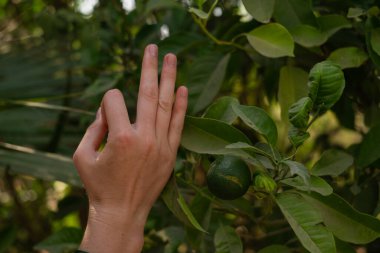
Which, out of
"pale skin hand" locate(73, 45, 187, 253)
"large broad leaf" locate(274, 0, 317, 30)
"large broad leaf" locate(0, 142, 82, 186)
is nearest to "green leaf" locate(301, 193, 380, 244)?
"pale skin hand" locate(73, 45, 187, 253)

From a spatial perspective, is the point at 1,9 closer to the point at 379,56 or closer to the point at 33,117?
the point at 33,117

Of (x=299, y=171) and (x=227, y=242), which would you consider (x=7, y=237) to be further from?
(x=299, y=171)

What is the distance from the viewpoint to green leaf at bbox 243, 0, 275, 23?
94 cm

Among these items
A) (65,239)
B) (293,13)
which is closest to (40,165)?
(65,239)

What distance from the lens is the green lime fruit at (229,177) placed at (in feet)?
2.69

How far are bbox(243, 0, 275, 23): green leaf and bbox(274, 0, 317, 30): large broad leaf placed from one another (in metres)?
0.08

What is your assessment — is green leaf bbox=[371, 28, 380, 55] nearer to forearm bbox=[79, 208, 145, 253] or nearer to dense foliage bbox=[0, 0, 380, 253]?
dense foliage bbox=[0, 0, 380, 253]

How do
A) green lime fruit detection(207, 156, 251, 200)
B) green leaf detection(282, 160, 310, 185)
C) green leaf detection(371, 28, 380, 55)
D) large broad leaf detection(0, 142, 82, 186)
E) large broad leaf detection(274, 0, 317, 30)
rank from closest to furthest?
green leaf detection(282, 160, 310, 185) → green lime fruit detection(207, 156, 251, 200) → green leaf detection(371, 28, 380, 55) → large broad leaf detection(274, 0, 317, 30) → large broad leaf detection(0, 142, 82, 186)

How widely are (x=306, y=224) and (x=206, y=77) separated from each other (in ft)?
1.41

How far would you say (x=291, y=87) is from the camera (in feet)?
3.36

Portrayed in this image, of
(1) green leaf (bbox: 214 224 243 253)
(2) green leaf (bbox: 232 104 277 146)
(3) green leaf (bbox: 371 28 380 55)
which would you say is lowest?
(1) green leaf (bbox: 214 224 243 253)

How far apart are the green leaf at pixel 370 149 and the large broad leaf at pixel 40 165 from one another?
55 cm

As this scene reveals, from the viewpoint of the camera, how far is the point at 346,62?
3.25 feet

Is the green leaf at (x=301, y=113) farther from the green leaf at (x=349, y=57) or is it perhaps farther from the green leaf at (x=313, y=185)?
the green leaf at (x=349, y=57)
